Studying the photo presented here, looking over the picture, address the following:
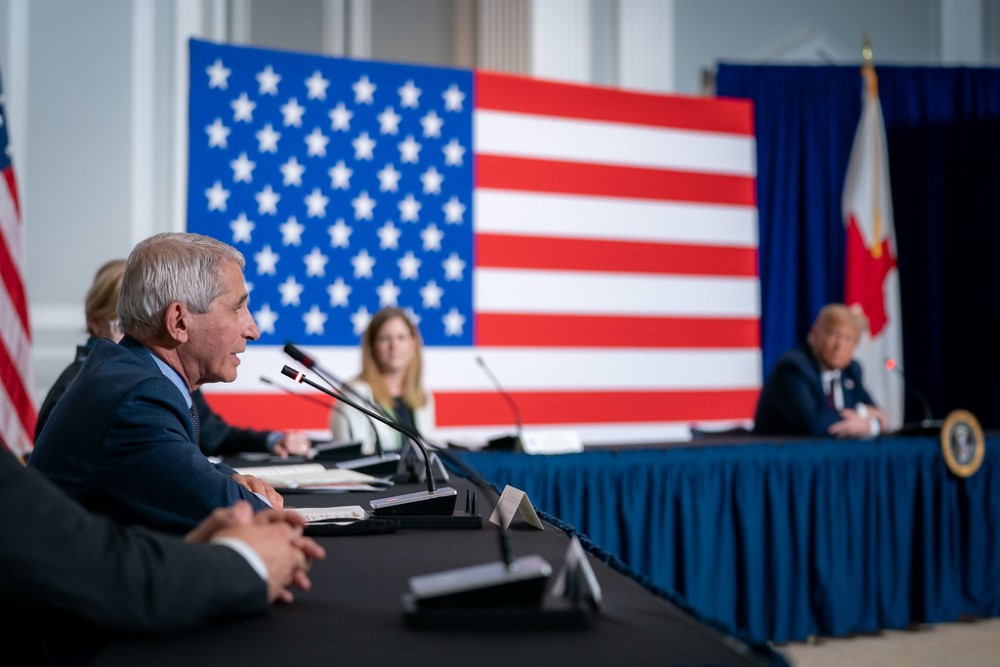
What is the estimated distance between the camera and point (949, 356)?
7070 mm

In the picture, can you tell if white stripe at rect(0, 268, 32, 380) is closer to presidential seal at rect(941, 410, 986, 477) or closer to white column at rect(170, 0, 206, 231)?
white column at rect(170, 0, 206, 231)

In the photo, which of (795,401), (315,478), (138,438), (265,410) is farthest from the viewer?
(265,410)

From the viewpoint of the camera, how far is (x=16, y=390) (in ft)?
13.1

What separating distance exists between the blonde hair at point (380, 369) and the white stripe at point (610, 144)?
6.02 feet

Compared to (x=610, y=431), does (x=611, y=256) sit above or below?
above

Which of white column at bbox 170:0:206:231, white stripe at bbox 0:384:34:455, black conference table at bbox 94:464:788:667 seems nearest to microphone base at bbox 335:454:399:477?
black conference table at bbox 94:464:788:667

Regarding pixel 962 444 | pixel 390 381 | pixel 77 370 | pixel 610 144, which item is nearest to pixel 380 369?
pixel 390 381

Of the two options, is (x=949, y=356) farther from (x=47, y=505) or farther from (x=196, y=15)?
(x=47, y=505)

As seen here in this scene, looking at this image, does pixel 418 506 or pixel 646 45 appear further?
pixel 646 45

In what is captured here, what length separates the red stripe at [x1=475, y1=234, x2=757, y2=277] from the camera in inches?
214

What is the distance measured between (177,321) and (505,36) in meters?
5.03

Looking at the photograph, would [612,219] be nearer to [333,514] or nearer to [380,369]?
[380,369]

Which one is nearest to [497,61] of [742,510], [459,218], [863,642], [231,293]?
[459,218]

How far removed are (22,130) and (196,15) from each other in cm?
107
